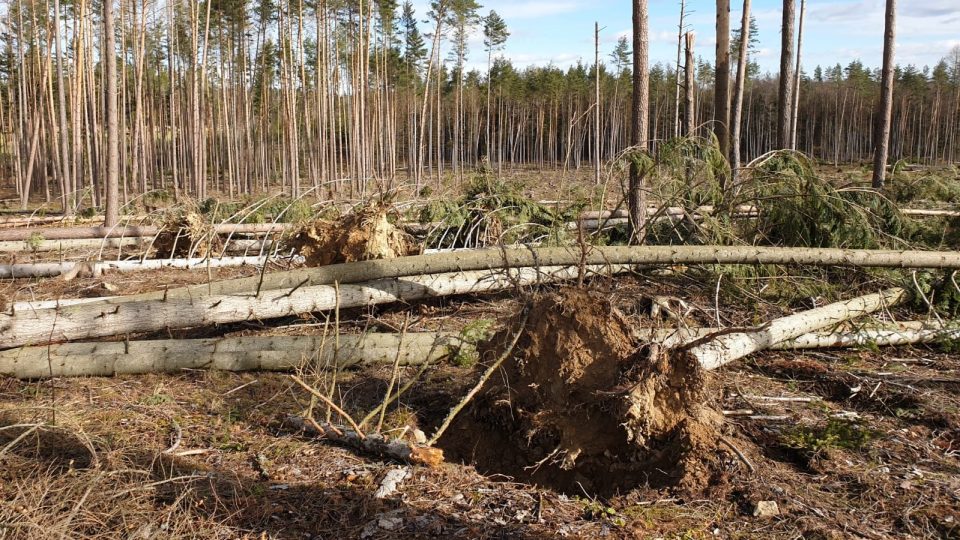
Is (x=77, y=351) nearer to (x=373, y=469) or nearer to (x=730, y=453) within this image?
(x=373, y=469)

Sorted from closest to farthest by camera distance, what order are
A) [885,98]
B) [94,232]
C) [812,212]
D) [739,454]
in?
[739,454] → [812,212] → [94,232] → [885,98]

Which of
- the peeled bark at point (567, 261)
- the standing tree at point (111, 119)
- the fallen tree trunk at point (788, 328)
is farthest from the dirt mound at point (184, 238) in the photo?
the fallen tree trunk at point (788, 328)

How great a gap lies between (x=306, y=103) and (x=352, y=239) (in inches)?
679

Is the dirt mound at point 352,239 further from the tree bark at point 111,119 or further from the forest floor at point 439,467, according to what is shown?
the tree bark at point 111,119

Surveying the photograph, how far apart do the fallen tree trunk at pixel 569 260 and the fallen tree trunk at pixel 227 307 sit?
14cm

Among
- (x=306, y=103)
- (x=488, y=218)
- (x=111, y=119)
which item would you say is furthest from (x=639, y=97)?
(x=306, y=103)

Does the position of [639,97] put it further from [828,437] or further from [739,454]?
[739,454]

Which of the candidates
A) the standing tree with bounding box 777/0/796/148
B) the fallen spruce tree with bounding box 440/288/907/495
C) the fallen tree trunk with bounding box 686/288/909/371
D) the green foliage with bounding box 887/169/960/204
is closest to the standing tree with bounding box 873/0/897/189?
the standing tree with bounding box 777/0/796/148

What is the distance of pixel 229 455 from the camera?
13.9ft

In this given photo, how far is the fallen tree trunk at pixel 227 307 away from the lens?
19.5 ft

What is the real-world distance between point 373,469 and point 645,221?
5501 mm

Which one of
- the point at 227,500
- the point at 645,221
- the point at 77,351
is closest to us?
the point at 227,500

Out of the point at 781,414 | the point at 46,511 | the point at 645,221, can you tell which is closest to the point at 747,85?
the point at 645,221

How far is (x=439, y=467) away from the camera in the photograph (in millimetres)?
4031
